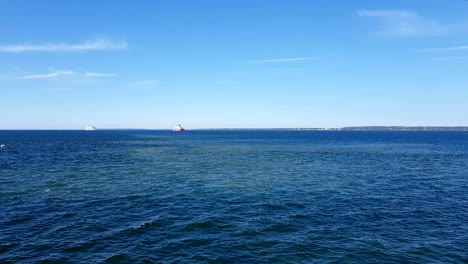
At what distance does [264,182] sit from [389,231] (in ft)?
73.4

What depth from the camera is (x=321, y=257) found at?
797 inches

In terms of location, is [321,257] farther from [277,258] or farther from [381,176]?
[381,176]

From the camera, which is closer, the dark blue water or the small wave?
the dark blue water

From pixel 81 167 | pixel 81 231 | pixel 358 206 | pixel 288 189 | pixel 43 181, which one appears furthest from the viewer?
pixel 81 167

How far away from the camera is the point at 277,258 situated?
65.7ft

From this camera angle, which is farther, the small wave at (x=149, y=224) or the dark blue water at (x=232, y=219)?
the small wave at (x=149, y=224)

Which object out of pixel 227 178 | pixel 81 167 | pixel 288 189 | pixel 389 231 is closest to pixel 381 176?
pixel 288 189

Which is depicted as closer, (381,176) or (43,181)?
(43,181)

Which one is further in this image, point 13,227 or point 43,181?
point 43,181

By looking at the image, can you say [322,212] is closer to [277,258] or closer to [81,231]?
[277,258]

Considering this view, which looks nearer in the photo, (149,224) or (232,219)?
(149,224)

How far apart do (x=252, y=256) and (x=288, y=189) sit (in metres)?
21.1

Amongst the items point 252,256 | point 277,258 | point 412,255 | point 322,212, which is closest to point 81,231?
point 252,256

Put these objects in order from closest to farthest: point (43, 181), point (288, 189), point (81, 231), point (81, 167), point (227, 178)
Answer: point (81, 231) → point (288, 189) → point (43, 181) → point (227, 178) → point (81, 167)
